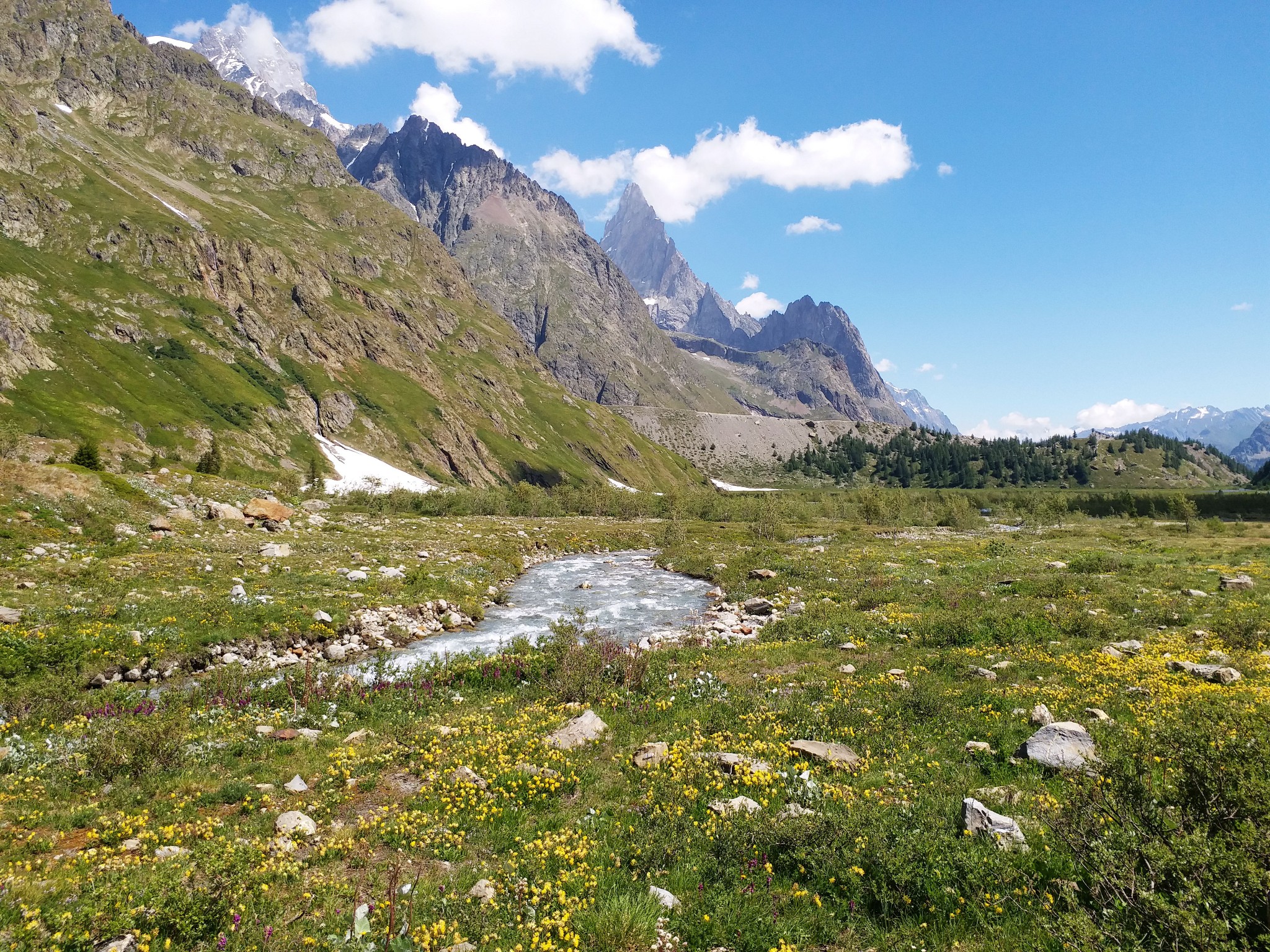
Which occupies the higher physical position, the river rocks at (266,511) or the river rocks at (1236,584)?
the river rocks at (266,511)

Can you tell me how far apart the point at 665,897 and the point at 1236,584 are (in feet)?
118

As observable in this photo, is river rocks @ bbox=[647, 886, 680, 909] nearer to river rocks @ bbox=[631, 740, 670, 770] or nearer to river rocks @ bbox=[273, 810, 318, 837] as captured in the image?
river rocks @ bbox=[631, 740, 670, 770]

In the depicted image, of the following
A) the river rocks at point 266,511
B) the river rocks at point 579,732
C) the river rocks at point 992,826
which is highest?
the river rocks at point 266,511

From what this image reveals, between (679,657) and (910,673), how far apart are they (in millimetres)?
7911

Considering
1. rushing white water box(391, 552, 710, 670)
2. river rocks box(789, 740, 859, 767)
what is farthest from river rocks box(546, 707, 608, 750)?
rushing white water box(391, 552, 710, 670)

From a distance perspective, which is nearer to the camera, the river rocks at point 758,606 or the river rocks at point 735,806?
the river rocks at point 735,806

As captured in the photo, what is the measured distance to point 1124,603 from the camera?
2527 cm

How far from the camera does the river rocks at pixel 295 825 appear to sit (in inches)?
382

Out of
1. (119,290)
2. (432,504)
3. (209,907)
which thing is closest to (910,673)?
(209,907)

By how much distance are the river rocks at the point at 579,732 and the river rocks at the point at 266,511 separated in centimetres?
4021

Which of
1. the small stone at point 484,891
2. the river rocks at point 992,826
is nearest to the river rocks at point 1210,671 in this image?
the river rocks at point 992,826

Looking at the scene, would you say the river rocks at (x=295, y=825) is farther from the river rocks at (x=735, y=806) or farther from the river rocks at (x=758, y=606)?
the river rocks at (x=758, y=606)

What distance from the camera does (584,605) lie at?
108 ft

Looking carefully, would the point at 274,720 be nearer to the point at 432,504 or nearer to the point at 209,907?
the point at 209,907
